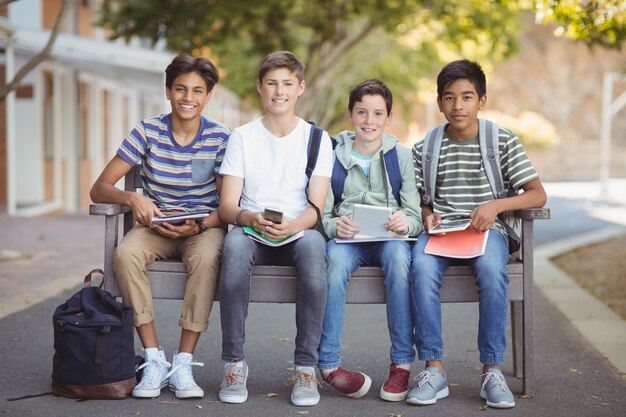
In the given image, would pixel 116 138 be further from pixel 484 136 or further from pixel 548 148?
pixel 548 148

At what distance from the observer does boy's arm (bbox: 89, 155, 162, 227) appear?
523 cm

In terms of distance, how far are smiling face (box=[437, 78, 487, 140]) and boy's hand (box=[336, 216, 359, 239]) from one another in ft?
2.51

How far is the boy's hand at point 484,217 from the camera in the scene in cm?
511

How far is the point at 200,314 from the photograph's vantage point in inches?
198

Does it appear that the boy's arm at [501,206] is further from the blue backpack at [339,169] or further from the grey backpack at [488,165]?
the blue backpack at [339,169]

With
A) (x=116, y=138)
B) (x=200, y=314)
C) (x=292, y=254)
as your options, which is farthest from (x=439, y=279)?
(x=116, y=138)

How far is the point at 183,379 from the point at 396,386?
1044mm

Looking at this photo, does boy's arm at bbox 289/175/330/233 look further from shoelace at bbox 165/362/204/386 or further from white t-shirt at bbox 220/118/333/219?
shoelace at bbox 165/362/204/386

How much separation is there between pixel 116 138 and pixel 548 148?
3461cm

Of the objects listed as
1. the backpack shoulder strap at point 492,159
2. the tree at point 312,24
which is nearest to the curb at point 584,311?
the backpack shoulder strap at point 492,159

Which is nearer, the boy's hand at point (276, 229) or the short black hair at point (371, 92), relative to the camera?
the boy's hand at point (276, 229)

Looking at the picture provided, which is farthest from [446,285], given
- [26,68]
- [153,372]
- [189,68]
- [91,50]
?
[91,50]

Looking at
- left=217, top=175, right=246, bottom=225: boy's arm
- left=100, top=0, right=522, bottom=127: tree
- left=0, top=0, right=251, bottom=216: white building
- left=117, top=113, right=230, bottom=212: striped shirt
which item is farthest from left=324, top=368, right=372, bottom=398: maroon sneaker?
left=0, top=0, right=251, bottom=216: white building

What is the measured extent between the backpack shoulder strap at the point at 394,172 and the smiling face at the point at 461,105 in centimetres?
35
